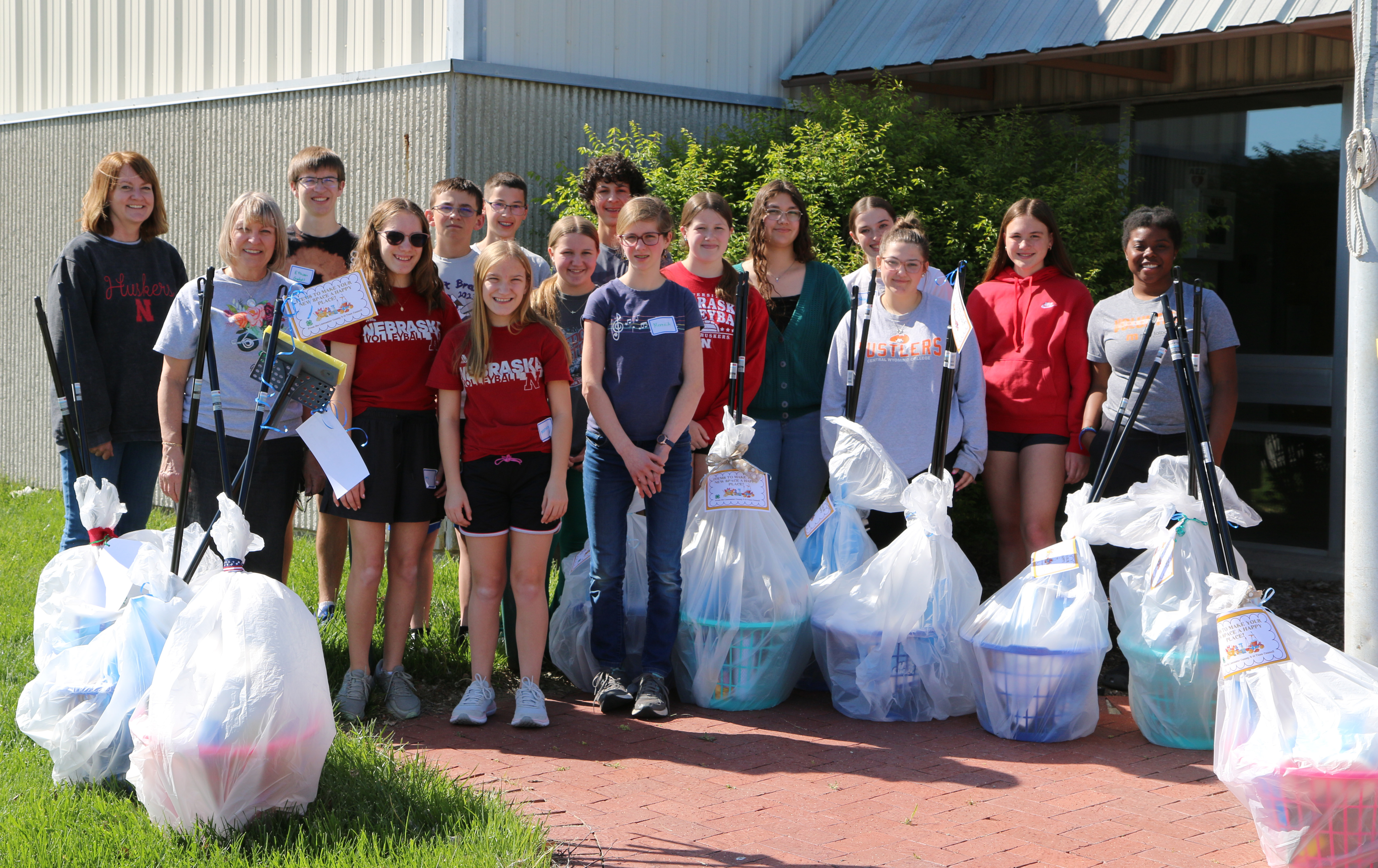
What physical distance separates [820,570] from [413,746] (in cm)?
168

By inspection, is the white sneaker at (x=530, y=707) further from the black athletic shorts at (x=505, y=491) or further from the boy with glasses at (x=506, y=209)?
the boy with glasses at (x=506, y=209)

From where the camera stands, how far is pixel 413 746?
4320mm

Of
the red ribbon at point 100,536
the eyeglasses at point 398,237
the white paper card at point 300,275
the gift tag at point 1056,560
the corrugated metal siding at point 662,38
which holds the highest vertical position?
the corrugated metal siding at point 662,38

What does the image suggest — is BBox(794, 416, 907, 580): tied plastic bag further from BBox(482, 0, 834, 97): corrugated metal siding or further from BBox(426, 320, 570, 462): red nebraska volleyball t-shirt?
BBox(482, 0, 834, 97): corrugated metal siding

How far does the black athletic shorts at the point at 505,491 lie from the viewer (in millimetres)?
4508

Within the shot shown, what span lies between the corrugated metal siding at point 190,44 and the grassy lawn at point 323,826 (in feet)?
15.2

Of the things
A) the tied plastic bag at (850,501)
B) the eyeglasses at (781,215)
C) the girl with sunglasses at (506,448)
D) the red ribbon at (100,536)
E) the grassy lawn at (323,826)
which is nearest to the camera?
the grassy lawn at (323,826)

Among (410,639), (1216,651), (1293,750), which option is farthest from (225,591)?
(1216,651)

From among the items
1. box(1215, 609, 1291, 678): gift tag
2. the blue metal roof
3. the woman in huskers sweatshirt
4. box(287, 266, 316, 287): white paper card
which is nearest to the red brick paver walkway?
box(1215, 609, 1291, 678): gift tag

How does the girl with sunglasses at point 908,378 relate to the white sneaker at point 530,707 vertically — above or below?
above

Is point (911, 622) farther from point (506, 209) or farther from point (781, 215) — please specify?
point (506, 209)

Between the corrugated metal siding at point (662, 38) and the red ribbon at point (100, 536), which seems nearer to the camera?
the red ribbon at point (100, 536)

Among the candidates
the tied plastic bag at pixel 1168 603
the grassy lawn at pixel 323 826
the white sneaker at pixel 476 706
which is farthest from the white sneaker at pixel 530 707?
the tied plastic bag at pixel 1168 603

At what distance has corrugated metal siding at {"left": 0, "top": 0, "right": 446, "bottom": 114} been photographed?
7.50m
